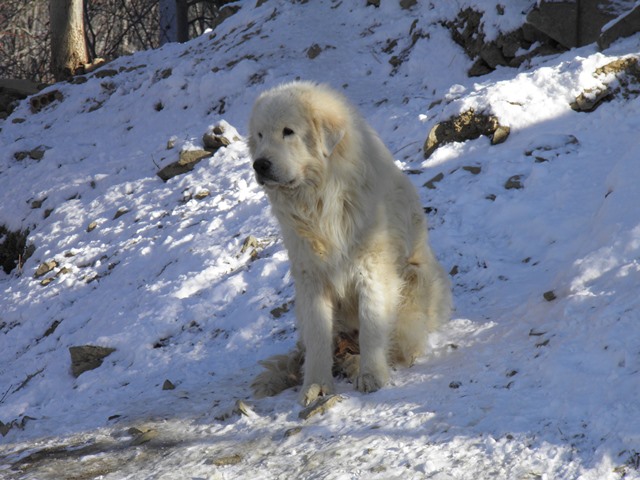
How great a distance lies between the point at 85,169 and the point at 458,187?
664 cm

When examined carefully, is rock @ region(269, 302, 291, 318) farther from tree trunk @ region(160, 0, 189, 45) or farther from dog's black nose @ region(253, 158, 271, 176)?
tree trunk @ region(160, 0, 189, 45)

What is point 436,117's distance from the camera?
8.82 m

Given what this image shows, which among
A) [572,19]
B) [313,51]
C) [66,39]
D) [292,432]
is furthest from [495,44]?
[66,39]

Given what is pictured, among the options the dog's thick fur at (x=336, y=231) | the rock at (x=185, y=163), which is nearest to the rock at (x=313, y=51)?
the rock at (x=185, y=163)

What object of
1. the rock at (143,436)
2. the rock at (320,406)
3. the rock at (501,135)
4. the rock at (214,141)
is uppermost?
the rock at (214,141)

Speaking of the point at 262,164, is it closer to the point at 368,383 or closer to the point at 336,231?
the point at 336,231

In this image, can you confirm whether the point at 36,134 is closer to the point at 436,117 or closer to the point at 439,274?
the point at 436,117

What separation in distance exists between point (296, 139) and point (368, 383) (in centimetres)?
154

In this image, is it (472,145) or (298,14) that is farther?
(298,14)

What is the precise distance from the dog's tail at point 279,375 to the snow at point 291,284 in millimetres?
156

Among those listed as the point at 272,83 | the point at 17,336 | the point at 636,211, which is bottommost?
the point at 17,336

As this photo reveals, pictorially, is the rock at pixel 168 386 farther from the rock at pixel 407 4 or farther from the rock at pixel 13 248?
the rock at pixel 407 4

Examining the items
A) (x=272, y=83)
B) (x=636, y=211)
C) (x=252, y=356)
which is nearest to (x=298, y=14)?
(x=272, y=83)

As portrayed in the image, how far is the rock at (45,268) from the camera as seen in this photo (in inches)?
359
